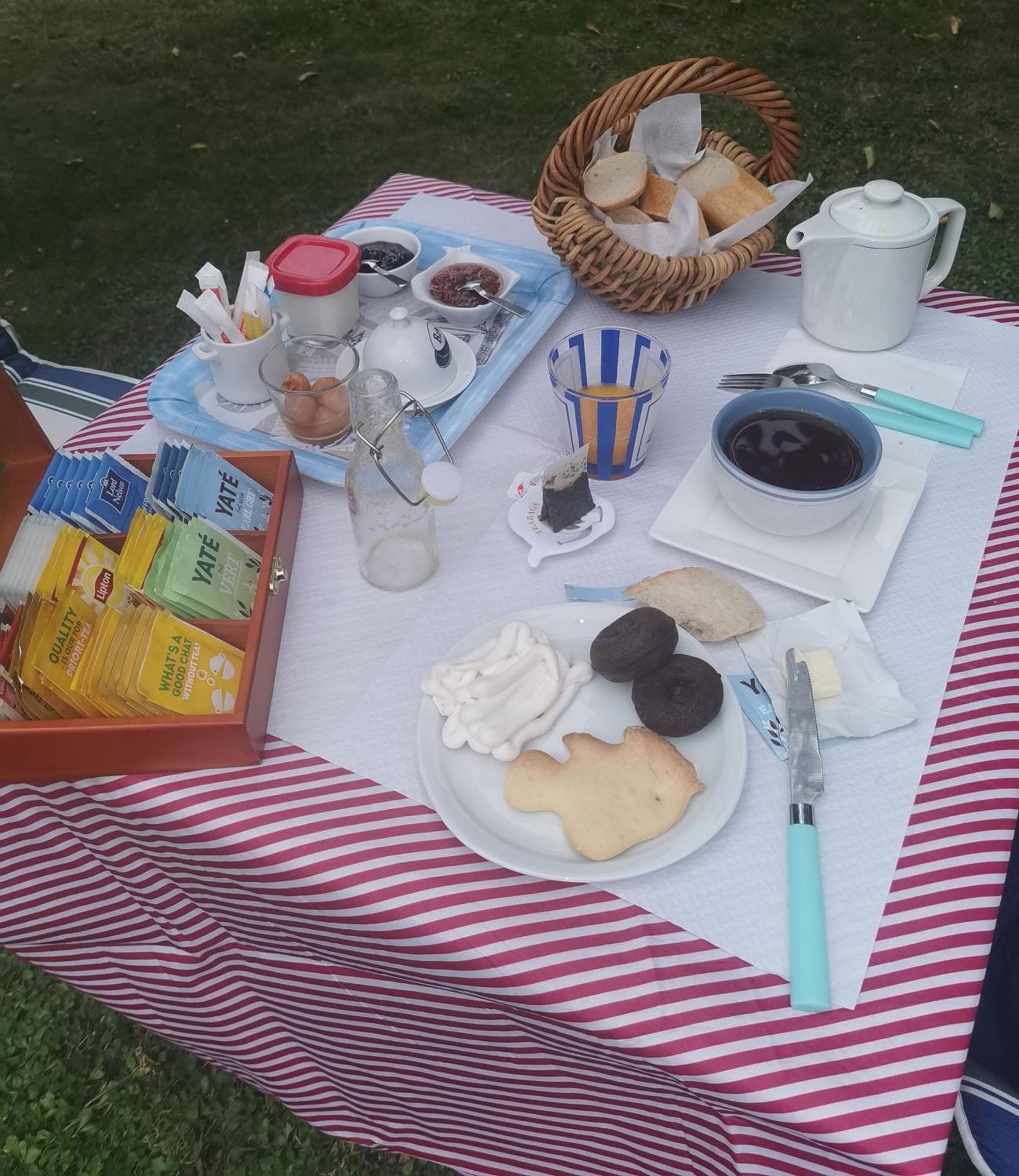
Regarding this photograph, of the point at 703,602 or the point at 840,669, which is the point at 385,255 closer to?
the point at 703,602

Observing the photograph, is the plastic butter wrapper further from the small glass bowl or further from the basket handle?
the basket handle

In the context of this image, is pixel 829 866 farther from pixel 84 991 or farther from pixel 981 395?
pixel 84 991

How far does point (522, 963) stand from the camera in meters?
0.70

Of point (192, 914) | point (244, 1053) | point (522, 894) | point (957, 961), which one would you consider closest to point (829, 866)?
point (957, 961)

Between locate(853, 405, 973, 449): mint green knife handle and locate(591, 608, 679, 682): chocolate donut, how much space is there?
0.44m

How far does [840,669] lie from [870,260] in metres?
0.55

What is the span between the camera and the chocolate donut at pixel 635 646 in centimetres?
79

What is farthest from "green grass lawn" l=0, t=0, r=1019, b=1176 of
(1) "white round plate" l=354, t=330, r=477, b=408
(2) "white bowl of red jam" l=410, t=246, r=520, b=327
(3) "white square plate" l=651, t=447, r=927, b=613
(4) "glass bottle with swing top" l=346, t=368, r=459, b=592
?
(3) "white square plate" l=651, t=447, r=927, b=613

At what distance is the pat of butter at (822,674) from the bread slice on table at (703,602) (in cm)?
6

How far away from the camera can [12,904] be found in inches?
42.7

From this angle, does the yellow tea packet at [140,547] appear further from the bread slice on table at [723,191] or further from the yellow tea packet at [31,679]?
the bread slice on table at [723,191]

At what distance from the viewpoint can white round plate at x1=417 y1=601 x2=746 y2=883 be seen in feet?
2.30

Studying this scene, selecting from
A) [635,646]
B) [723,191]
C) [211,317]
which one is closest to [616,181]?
[723,191]

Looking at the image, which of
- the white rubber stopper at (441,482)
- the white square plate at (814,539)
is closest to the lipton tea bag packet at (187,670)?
the white rubber stopper at (441,482)
